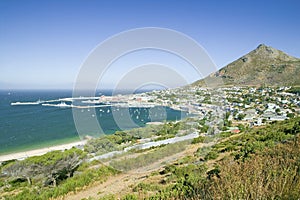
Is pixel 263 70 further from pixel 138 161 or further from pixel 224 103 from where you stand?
pixel 138 161

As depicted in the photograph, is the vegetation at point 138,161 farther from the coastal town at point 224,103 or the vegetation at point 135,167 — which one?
the coastal town at point 224,103

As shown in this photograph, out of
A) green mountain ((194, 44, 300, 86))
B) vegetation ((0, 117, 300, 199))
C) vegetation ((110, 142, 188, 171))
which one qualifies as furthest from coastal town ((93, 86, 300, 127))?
vegetation ((0, 117, 300, 199))

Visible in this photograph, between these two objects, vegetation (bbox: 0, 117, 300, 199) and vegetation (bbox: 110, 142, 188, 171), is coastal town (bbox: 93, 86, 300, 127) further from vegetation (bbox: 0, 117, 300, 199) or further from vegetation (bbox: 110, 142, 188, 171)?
vegetation (bbox: 0, 117, 300, 199)

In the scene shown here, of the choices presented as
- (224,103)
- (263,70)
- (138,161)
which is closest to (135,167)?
(138,161)

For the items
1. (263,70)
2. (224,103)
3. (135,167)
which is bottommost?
(135,167)

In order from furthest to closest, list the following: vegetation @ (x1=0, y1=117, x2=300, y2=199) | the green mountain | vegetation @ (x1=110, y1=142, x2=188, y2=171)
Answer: the green mountain < vegetation @ (x1=110, y1=142, x2=188, y2=171) < vegetation @ (x1=0, y1=117, x2=300, y2=199)

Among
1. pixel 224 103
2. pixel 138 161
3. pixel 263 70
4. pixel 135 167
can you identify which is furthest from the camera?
pixel 263 70

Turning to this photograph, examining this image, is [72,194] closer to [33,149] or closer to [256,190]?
[256,190]

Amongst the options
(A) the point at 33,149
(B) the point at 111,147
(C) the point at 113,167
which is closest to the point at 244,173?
(C) the point at 113,167

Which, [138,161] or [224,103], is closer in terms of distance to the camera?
[138,161]
